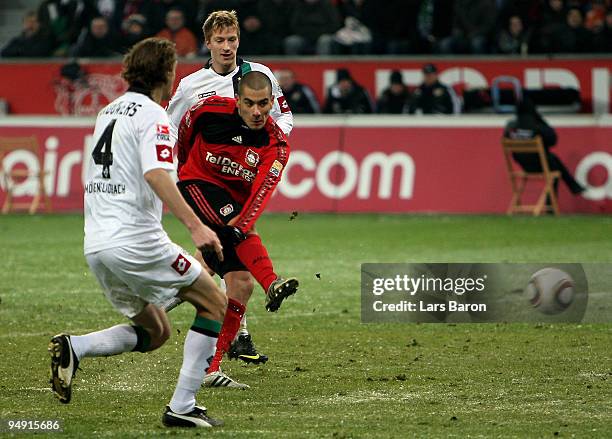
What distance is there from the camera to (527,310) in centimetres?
1073

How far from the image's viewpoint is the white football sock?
22.7 feet

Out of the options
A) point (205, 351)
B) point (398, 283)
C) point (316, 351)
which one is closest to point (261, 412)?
point (205, 351)

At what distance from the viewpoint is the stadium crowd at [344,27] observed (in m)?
22.8

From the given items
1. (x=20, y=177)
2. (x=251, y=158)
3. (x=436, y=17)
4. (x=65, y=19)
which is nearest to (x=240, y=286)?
(x=251, y=158)

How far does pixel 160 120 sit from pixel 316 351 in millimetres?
3406

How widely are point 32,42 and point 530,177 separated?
10.8 m

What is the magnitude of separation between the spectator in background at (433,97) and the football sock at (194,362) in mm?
15211

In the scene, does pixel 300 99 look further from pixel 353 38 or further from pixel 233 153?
pixel 233 153

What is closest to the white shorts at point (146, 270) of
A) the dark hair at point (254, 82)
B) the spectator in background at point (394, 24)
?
the dark hair at point (254, 82)

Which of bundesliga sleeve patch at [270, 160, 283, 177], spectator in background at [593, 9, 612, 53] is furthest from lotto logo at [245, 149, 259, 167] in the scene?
spectator in background at [593, 9, 612, 53]

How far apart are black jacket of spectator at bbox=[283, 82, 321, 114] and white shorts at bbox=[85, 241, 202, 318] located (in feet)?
51.0

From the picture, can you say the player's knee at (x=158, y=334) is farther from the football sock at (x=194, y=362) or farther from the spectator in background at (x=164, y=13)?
the spectator in background at (x=164, y=13)

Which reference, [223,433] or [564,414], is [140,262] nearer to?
[223,433]

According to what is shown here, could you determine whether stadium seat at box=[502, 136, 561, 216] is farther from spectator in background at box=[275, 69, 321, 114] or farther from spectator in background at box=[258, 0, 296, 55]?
spectator in background at box=[258, 0, 296, 55]
